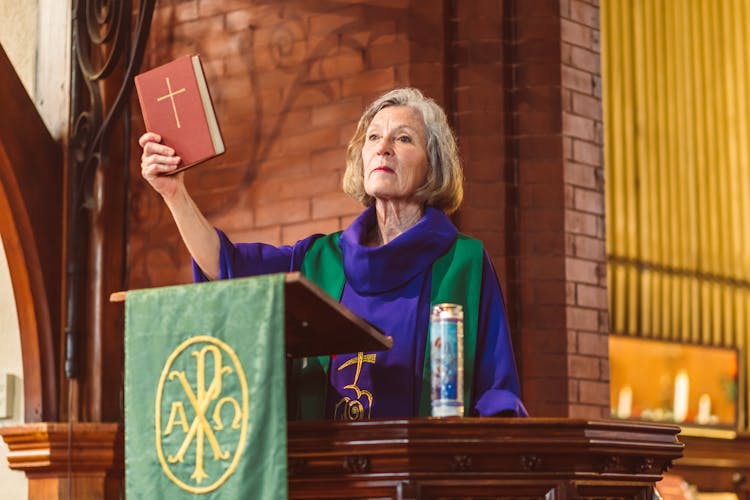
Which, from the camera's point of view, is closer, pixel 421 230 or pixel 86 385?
pixel 421 230

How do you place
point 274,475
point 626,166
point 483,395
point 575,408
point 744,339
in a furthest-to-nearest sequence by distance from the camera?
point 744,339 < point 626,166 < point 575,408 < point 483,395 < point 274,475

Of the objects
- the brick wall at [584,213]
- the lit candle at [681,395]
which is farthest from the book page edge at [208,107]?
the lit candle at [681,395]

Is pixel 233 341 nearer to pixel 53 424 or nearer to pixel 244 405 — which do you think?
pixel 244 405

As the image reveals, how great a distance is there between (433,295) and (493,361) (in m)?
0.20

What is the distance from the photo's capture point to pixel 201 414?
2301 millimetres

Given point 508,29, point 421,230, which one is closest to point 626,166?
point 508,29

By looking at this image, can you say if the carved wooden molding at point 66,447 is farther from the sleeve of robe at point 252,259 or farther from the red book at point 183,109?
the red book at point 183,109

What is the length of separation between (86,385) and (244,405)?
247cm

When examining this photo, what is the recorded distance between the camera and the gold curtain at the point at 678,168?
6137mm

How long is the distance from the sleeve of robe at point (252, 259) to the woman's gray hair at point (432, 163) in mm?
172

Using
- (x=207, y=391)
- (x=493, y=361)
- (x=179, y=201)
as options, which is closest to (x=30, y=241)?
(x=179, y=201)

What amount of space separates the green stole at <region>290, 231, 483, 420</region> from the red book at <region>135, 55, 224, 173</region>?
42cm

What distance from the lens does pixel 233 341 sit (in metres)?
2.29

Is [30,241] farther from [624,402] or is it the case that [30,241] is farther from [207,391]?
[624,402]
